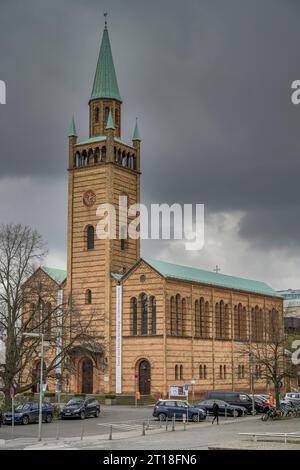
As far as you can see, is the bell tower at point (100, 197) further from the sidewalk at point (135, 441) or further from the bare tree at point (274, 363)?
the sidewalk at point (135, 441)

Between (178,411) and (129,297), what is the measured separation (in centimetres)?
2330

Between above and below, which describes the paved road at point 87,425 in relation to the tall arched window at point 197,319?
below

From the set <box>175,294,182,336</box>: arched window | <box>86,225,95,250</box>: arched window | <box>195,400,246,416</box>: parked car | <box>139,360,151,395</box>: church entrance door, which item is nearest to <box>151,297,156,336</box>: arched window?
<box>175,294,182,336</box>: arched window

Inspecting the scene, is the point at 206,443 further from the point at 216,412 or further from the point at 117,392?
the point at 117,392

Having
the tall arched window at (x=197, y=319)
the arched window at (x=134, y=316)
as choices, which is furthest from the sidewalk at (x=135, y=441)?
the tall arched window at (x=197, y=319)

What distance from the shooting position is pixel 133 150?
272ft

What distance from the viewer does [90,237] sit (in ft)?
259

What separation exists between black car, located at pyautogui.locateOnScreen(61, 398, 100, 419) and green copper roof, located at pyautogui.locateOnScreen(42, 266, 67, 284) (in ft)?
84.9

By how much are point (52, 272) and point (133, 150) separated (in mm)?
16650

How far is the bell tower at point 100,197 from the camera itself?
76375 millimetres

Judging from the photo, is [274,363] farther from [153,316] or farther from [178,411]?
[178,411]

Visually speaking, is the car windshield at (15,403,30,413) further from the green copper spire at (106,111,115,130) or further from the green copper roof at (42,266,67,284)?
the green copper spire at (106,111,115,130)
